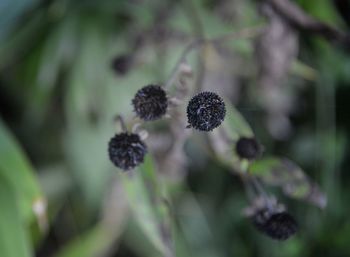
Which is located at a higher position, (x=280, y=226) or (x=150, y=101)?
(x=150, y=101)

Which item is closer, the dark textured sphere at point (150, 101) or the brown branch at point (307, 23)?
the dark textured sphere at point (150, 101)

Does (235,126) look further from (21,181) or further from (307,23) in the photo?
(21,181)

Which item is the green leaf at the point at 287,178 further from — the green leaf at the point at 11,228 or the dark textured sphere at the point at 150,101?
the green leaf at the point at 11,228

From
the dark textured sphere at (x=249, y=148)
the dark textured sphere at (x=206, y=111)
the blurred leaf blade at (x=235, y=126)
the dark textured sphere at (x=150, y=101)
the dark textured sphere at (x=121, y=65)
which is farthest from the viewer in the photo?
the dark textured sphere at (x=121, y=65)

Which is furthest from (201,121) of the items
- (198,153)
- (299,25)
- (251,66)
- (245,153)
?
(198,153)

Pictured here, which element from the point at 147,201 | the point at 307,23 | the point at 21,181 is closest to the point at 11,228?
the point at 21,181

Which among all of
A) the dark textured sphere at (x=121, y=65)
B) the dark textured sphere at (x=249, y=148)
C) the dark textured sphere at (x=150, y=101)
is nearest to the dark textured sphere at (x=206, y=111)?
the dark textured sphere at (x=150, y=101)

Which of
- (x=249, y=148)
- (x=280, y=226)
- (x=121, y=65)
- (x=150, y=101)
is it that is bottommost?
(x=280, y=226)
